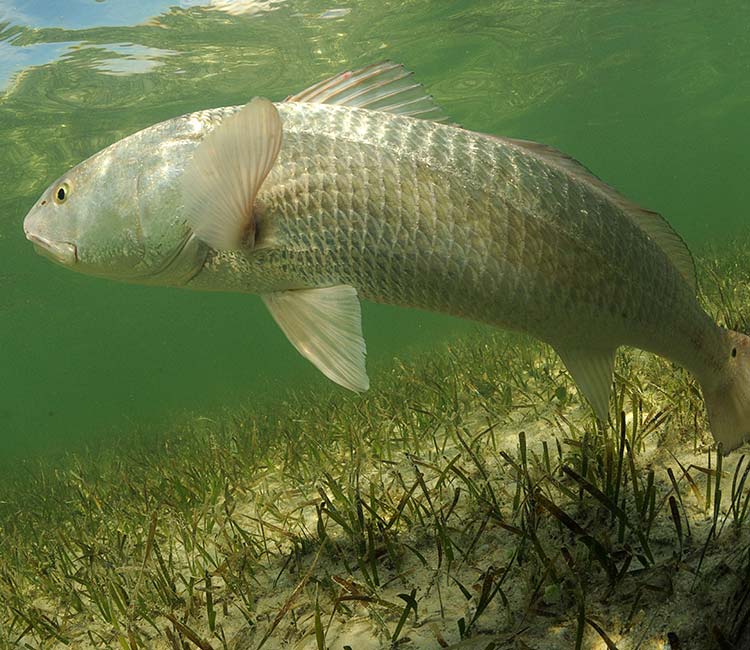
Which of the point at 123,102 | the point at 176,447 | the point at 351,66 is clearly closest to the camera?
the point at 176,447

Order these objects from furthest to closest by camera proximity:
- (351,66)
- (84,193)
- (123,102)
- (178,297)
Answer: (178,297) → (351,66) → (123,102) → (84,193)

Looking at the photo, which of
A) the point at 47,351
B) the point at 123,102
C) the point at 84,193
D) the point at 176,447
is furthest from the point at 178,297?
the point at 84,193

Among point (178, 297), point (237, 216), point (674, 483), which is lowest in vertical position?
point (178, 297)

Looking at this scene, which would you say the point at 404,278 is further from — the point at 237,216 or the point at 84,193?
the point at 84,193

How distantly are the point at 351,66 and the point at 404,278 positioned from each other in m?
20.8

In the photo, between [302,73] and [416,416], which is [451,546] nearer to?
[416,416]

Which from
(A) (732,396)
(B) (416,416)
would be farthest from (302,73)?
(A) (732,396)

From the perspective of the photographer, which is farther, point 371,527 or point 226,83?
point 226,83

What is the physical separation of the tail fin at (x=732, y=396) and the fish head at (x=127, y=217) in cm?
271

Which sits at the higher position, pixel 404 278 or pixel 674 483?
pixel 404 278

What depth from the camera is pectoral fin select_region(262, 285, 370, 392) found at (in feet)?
9.17

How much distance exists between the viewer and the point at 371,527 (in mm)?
3088

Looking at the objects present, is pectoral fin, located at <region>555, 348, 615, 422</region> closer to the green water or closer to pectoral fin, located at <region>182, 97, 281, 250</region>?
pectoral fin, located at <region>182, 97, 281, 250</region>

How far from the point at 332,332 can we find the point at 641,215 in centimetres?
167
